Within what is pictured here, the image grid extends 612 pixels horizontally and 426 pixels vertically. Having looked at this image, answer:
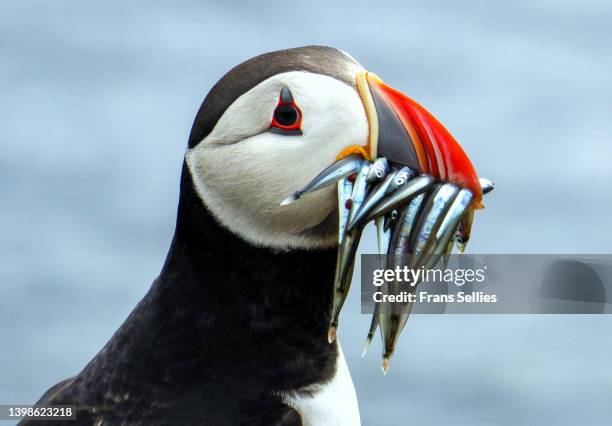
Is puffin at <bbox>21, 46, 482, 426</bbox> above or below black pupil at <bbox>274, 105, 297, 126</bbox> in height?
below

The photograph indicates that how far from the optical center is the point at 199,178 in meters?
5.70

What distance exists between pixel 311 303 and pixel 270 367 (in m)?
0.27

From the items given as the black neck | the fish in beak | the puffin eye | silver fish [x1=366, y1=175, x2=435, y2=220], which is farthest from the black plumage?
silver fish [x1=366, y1=175, x2=435, y2=220]

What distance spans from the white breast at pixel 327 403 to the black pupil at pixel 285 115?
983 millimetres

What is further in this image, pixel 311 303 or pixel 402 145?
pixel 311 303

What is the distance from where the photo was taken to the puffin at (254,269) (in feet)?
17.9

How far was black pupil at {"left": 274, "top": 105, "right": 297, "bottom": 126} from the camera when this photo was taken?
542 centimetres

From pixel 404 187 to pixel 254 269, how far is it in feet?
2.42

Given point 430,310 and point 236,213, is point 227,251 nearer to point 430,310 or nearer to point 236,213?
point 236,213

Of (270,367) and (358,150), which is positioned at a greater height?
(358,150)

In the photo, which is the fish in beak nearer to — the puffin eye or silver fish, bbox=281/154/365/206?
silver fish, bbox=281/154/365/206

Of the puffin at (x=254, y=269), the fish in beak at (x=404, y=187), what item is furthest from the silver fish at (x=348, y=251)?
the puffin at (x=254, y=269)

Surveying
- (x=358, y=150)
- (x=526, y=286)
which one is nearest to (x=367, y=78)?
(x=358, y=150)

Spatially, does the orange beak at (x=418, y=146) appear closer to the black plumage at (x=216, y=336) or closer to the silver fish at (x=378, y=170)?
the silver fish at (x=378, y=170)
